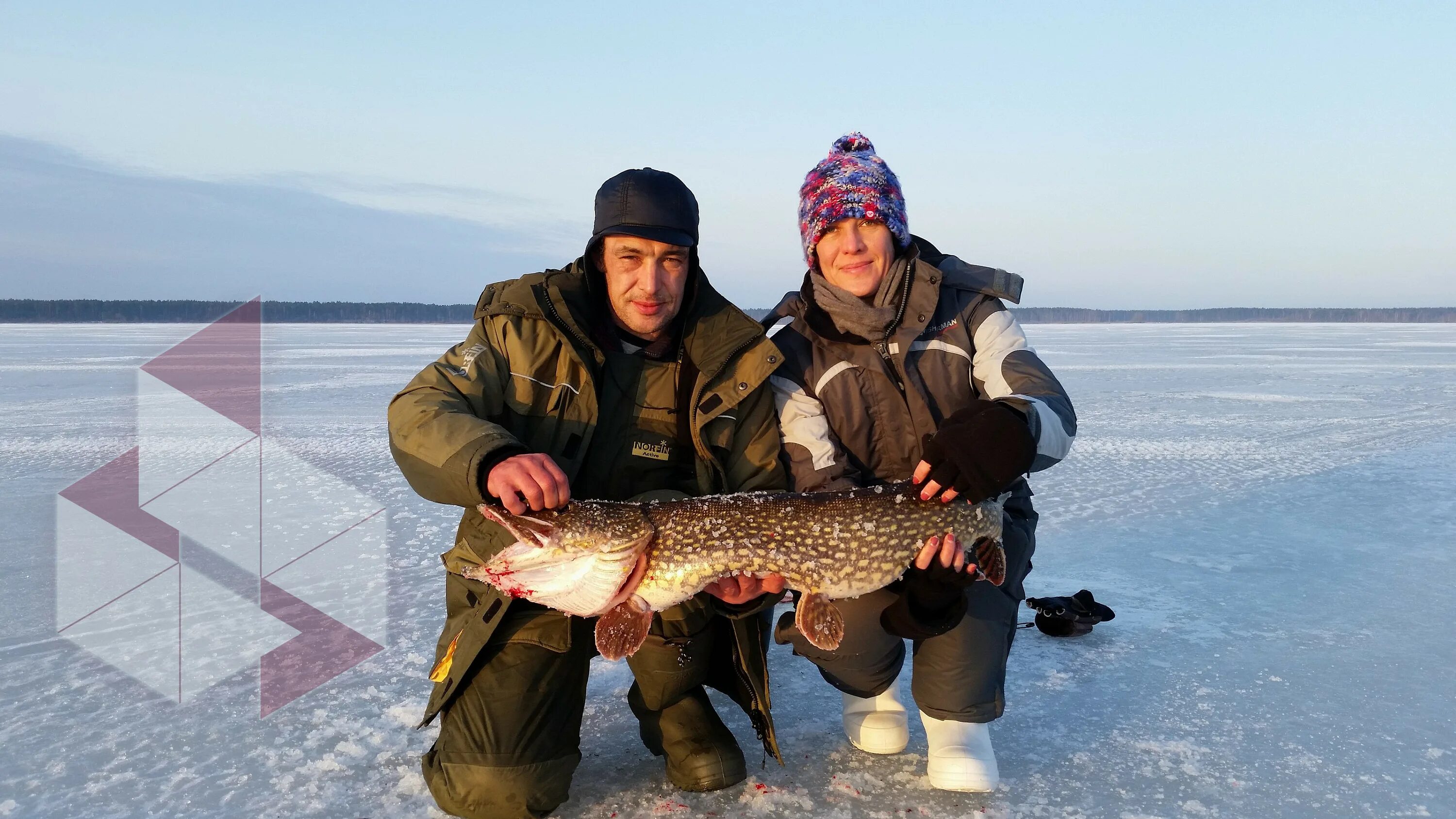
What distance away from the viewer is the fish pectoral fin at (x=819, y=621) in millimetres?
2641

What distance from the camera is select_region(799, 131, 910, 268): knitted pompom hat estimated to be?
9.91 ft

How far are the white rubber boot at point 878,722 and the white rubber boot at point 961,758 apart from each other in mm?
130

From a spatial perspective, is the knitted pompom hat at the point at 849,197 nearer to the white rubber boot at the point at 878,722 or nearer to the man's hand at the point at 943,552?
the man's hand at the point at 943,552

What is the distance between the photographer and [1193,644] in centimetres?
347

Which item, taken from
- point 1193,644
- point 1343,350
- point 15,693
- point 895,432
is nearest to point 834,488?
point 895,432

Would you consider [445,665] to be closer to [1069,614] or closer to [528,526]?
[528,526]

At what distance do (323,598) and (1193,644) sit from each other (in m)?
3.53

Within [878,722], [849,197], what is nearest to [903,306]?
[849,197]

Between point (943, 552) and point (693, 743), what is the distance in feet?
3.00

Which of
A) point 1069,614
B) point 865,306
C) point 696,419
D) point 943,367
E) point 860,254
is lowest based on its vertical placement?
point 1069,614

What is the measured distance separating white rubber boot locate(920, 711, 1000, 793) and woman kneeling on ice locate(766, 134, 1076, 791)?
0.02 meters

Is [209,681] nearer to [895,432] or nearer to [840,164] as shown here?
[895,432]

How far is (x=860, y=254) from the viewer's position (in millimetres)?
3033

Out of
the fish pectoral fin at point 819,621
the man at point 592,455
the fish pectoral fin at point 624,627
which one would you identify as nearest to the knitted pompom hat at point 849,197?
the man at point 592,455
